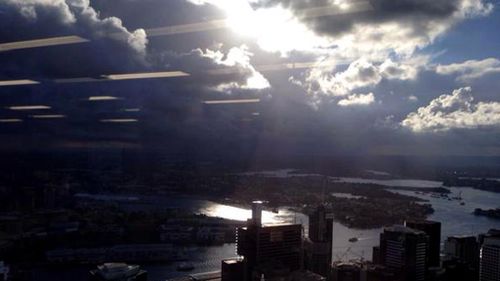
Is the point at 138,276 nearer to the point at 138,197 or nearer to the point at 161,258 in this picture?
the point at 161,258

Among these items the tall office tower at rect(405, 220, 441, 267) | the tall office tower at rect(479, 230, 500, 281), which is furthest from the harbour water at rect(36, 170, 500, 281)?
the tall office tower at rect(479, 230, 500, 281)

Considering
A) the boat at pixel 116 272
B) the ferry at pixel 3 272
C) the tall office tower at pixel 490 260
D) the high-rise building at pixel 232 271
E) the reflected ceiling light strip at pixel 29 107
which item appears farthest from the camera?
the tall office tower at pixel 490 260

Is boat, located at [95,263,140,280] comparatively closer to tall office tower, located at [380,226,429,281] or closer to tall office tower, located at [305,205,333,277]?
tall office tower, located at [305,205,333,277]

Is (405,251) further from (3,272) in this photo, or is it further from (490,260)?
(3,272)

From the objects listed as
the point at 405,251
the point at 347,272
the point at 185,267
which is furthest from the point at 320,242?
the point at 185,267

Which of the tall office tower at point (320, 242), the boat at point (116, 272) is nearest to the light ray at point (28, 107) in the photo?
the boat at point (116, 272)

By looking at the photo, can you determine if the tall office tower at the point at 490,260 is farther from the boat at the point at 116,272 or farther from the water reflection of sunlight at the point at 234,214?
the boat at the point at 116,272

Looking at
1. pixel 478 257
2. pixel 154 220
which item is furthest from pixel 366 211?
pixel 154 220
